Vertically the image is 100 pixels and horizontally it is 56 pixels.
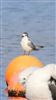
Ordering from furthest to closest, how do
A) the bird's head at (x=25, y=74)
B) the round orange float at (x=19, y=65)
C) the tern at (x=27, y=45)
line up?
the tern at (x=27, y=45)
the round orange float at (x=19, y=65)
the bird's head at (x=25, y=74)

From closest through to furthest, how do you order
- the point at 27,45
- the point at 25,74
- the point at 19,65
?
1. the point at 25,74
2. the point at 19,65
3. the point at 27,45

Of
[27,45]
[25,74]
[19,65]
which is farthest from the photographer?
[27,45]

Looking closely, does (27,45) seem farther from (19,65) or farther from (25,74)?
(25,74)

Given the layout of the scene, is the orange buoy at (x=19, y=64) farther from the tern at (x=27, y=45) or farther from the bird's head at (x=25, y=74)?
the tern at (x=27, y=45)

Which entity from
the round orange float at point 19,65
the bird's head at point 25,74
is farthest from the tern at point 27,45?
the bird's head at point 25,74

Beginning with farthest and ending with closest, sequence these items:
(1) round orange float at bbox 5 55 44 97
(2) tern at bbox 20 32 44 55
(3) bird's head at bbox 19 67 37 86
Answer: (2) tern at bbox 20 32 44 55 → (1) round orange float at bbox 5 55 44 97 → (3) bird's head at bbox 19 67 37 86

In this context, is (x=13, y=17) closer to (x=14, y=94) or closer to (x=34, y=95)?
(x=14, y=94)

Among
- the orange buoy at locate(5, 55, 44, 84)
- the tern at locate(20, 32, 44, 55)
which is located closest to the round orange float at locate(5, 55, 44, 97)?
the orange buoy at locate(5, 55, 44, 84)

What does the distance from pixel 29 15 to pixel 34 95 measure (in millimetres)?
3455

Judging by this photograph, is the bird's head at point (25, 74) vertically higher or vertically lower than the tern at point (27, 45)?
lower

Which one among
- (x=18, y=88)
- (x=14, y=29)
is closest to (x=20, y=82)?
(x=18, y=88)

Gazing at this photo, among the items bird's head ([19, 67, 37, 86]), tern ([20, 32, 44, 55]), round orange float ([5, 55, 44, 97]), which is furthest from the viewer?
tern ([20, 32, 44, 55])

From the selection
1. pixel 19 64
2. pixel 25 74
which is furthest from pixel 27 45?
pixel 25 74

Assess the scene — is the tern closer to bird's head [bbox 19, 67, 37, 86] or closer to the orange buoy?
the orange buoy
